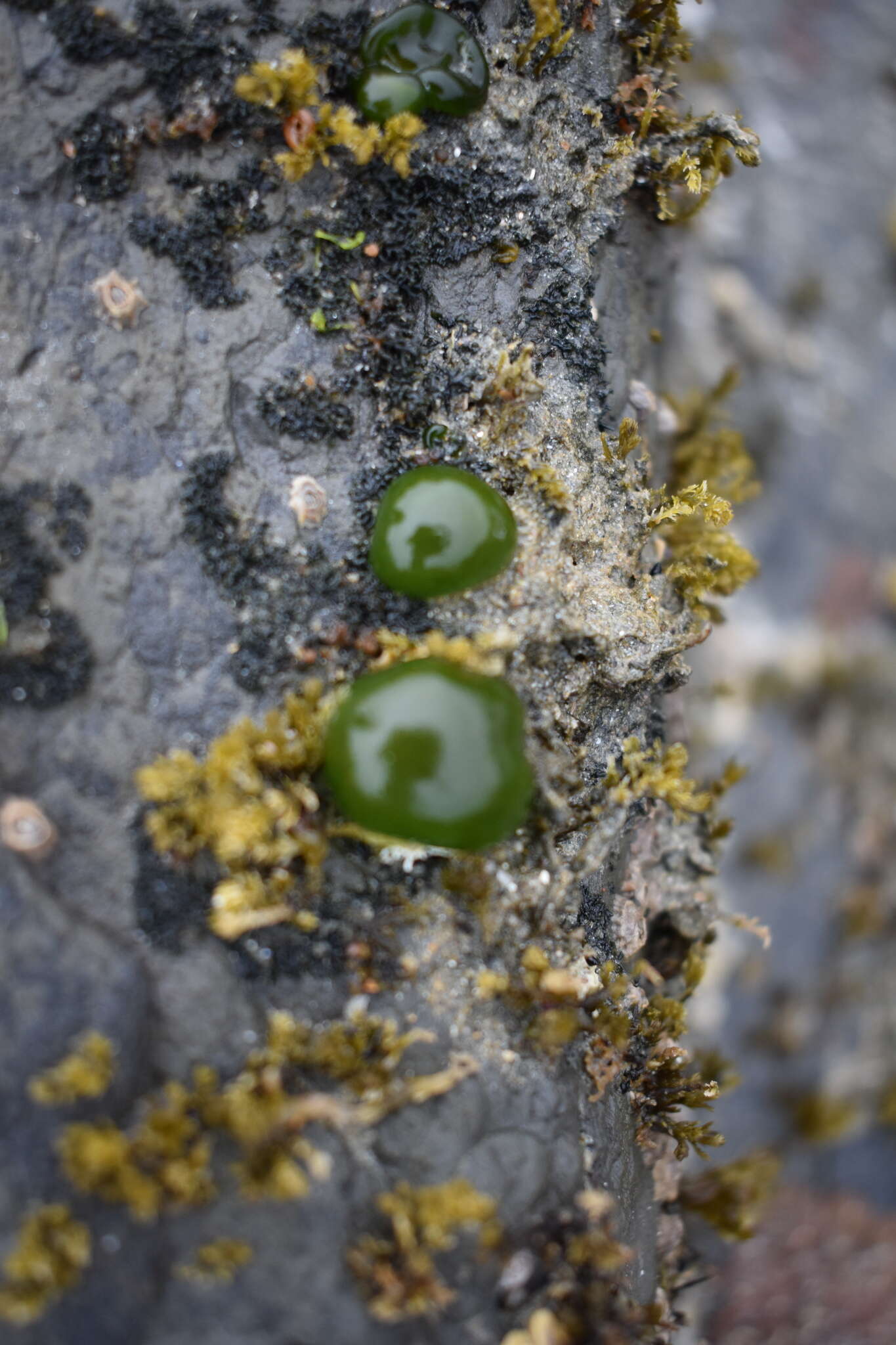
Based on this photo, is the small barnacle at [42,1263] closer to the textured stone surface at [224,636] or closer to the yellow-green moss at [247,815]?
the textured stone surface at [224,636]

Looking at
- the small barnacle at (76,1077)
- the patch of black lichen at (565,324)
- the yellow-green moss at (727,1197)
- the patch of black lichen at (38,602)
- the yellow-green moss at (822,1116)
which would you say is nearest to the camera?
the small barnacle at (76,1077)

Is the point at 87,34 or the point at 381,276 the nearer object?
the point at 87,34

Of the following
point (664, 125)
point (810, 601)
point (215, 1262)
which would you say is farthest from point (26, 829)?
point (810, 601)

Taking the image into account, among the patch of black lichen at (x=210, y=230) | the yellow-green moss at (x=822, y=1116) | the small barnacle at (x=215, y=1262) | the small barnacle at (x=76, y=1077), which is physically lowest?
the yellow-green moss at (x=822, y=1116)

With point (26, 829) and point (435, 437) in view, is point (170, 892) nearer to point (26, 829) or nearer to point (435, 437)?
point (26, 829)

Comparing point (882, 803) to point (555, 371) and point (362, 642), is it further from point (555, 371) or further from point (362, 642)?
point (362, 642)

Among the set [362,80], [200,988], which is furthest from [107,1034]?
[362,80]

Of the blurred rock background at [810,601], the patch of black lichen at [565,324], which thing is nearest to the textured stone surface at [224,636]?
the patch of black lichen at [565,324]
